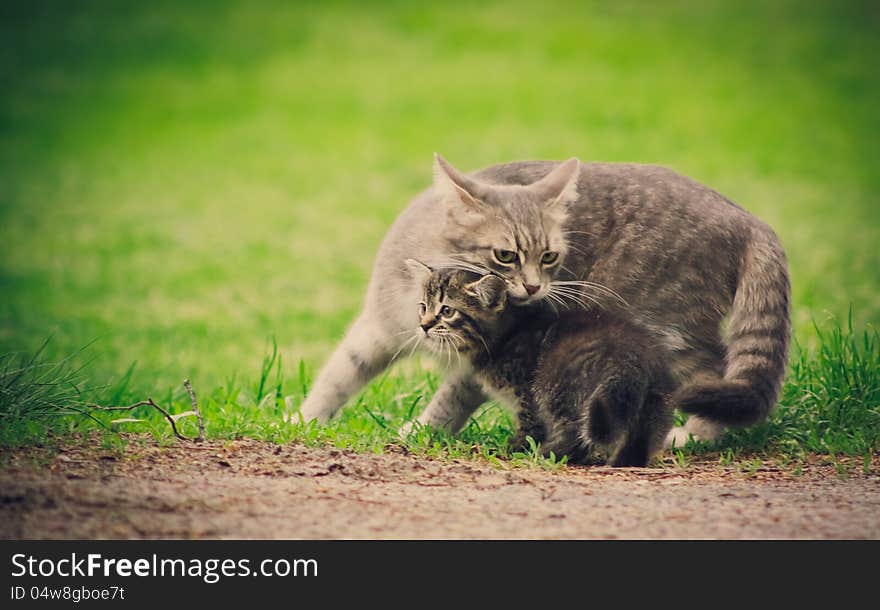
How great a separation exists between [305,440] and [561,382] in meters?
1.16

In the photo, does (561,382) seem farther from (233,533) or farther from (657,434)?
(233,533)

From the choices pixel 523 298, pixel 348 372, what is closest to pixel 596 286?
pixel 523 298

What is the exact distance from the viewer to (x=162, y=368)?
7.79m

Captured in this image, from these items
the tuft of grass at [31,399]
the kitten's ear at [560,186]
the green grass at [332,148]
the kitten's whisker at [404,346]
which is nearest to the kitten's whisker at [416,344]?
the kitten's whisker at [404,346]

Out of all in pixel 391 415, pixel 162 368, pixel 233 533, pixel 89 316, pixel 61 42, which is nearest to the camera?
pixel 233 533

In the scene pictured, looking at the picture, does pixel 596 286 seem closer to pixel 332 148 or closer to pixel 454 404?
pixel 454 404

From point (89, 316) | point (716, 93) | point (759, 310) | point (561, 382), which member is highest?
point (716, 93)

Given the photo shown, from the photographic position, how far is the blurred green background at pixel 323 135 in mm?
10789

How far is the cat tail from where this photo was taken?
4.51 m

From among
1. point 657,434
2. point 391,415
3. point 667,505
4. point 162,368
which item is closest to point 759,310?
point 657,434

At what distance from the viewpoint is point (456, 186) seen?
5117 millimetres

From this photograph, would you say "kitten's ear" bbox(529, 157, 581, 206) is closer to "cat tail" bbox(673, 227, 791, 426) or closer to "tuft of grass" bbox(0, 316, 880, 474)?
"cat tail" bbox(673, 227, 791, 426)

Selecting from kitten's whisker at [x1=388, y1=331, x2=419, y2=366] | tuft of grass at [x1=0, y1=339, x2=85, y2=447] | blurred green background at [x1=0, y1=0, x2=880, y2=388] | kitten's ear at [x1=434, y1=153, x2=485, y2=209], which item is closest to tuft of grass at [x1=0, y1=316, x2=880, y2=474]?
tuft of grass at [x1=0, y1=339, x2=85, y2=447]

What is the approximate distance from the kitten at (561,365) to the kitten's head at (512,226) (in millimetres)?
131
